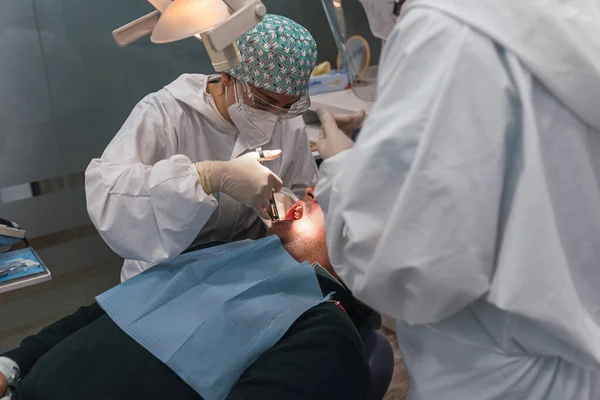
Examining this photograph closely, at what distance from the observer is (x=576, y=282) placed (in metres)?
0.93

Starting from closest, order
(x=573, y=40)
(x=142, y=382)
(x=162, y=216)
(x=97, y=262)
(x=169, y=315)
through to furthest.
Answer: (x=573, y=40) → (x=142, y=382) → (x=169, y=315) → (x=162, y=216) → (x=97, y=262)

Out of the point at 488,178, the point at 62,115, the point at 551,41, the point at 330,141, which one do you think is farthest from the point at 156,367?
the point at 62,115

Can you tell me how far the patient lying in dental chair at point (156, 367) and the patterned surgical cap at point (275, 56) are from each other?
70cm

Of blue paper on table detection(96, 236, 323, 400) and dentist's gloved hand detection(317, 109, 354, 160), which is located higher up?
dentist's gloved hand detection(317, 109, 354, 160)

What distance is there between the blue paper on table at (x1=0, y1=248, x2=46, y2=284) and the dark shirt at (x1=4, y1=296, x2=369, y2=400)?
0.33 metres

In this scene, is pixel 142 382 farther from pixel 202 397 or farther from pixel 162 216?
pixel 162 216

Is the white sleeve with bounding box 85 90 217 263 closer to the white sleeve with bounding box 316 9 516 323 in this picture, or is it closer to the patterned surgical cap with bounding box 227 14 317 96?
the patterned surgical cap with bounding box 227 14 317 96

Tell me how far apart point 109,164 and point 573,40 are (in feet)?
4.36

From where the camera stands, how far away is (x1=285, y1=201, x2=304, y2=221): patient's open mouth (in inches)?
74.9

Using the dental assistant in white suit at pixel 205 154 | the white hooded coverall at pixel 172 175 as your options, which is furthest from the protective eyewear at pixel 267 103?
the white hooded coverall at pixel 172 175

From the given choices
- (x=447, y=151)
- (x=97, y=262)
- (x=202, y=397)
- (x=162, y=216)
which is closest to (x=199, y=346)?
(x=202, y=397)

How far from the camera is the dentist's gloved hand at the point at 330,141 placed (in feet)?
4.60

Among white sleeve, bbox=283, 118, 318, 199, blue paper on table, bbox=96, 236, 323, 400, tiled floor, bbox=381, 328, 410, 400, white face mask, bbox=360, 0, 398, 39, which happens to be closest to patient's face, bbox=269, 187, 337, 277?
blue paper on table, bbox=96, 236, 323, 400

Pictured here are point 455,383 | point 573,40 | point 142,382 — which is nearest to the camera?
point 573,40
